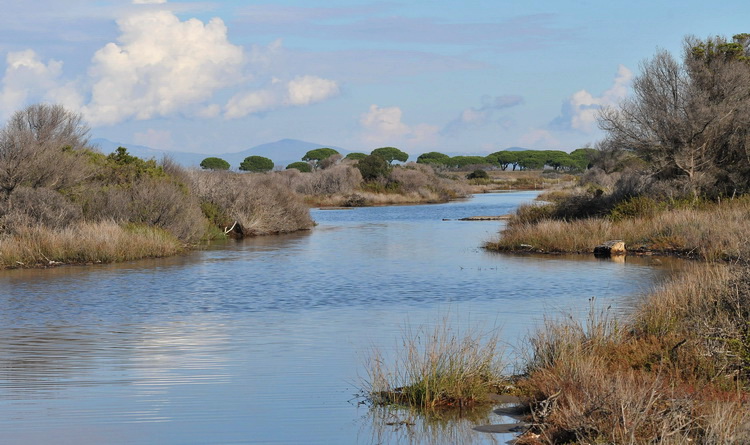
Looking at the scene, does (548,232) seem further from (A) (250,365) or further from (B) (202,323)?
(A) (250,365)

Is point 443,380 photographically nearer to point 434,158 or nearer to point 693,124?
point 693,124

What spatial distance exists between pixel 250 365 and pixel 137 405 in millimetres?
2634

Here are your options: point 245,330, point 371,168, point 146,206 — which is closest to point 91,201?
point 146,206

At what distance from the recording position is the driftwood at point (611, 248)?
1212 inches

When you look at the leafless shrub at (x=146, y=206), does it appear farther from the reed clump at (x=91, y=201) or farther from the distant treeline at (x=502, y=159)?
the distant treeline at (x=502, y=159)

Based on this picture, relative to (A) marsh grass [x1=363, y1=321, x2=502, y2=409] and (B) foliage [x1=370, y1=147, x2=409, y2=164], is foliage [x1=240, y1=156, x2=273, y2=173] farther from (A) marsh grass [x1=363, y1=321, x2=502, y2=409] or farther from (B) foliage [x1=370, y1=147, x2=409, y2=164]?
(A) marsh grass [x1=363, y1=321, x2=502, y2=409]

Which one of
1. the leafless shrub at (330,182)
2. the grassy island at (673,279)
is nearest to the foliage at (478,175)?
the leafless shrub at (330,182)

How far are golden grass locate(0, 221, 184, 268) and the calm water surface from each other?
0.91 meters

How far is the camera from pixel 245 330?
1583 cm

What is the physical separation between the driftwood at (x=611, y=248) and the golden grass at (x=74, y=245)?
16.1 metres

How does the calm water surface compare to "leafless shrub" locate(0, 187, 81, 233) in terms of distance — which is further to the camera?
"leafless shrub" locate(0, 187, 81, 233)

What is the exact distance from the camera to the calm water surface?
9055 mm

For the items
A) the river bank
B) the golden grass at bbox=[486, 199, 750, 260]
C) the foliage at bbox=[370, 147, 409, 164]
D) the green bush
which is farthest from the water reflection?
the foliage at bbox=[370, 147, 409, 164]

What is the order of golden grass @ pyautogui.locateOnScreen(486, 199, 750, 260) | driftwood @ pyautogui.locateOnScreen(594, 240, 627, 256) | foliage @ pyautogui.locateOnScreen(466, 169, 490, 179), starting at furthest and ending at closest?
foliage @ pyautogui.locateOnScreen(466, 169, 490, 179) < driftwood @ pyautogui.locateOnScreen(594, 240, 627, 256) < golden grass @ pyautogui.locateOnScreen(486, 199, 750, 260)
